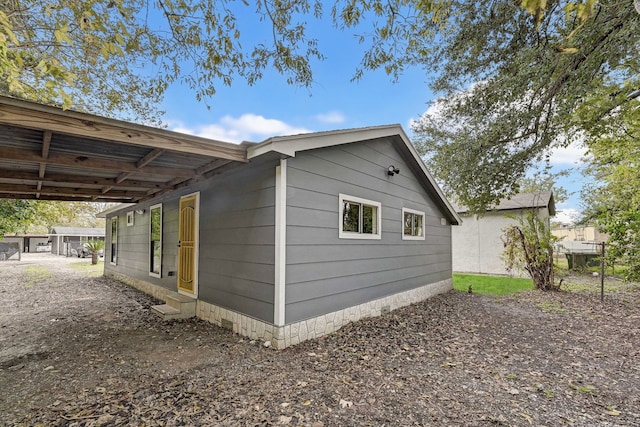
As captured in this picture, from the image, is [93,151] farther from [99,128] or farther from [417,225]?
[417,225]

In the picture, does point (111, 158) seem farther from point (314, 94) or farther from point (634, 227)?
point (634, 227)

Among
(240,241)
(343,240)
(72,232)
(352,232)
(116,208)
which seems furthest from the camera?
(72,232)

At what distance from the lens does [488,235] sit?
11758 mm

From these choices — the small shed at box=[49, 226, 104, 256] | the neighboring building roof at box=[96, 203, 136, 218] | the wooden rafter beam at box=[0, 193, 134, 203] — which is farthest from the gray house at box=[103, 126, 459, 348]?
the small shed at box=[49, 226, 104, 256]

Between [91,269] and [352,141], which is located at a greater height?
[352,141]

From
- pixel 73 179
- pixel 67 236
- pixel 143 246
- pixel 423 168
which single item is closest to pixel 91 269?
pixel 143 246

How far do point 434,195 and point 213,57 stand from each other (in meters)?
6.10

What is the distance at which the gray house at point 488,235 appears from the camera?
11.4 metres

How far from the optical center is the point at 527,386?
3068 mm

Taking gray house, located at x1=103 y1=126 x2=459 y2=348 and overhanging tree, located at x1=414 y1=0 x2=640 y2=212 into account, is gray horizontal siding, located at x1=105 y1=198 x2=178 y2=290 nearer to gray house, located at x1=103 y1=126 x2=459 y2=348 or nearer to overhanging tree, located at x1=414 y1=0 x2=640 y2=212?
gray house, located at x1=103 y1=126 x2=459 y2=348

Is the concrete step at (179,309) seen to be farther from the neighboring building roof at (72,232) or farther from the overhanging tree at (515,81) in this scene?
the neighboring building roof at (72,232)

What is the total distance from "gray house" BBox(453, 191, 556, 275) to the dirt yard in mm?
6000

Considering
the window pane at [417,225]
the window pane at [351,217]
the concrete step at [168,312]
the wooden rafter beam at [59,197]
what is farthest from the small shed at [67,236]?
the window pane at [351,217]

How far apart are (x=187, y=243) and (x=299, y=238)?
9.89ft
